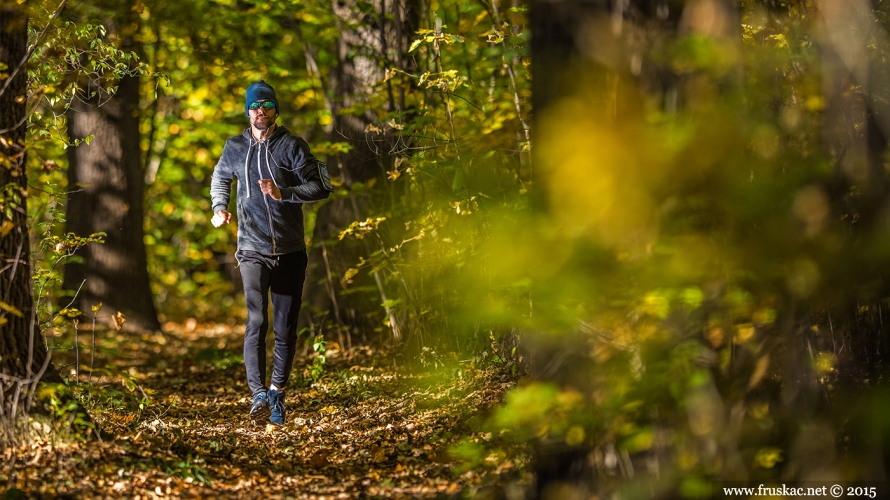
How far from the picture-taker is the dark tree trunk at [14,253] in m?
4.07

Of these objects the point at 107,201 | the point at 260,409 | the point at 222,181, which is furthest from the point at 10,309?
the point at 107,201

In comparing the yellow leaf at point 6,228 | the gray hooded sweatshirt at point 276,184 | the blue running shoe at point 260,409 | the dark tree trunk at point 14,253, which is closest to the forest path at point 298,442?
the blue running shoe at point 260,409

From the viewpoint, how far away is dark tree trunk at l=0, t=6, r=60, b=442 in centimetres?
407

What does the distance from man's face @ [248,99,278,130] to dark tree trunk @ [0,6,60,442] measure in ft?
4.73

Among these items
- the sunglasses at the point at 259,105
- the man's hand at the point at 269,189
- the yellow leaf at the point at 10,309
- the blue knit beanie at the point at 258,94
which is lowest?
the yellow leaf at the point at 10,309

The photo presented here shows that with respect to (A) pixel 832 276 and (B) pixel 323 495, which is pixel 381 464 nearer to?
(B) pixel 323 495

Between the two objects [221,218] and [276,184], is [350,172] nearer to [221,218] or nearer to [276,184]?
[276,184]

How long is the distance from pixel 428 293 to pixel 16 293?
338 cm

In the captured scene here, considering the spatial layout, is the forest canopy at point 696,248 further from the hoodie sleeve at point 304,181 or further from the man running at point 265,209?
the hoodie sleeve at point 304,181

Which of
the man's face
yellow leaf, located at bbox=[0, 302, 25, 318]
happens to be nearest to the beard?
the man's face

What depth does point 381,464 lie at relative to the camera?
4.71 meters

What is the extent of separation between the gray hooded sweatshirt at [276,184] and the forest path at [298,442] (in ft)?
3.92

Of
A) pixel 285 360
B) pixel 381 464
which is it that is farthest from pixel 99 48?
pixel 381 464

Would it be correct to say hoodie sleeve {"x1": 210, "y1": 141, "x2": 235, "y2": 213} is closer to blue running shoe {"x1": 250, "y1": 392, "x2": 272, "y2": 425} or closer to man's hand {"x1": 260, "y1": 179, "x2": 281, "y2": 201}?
man's hand {"x1": 260, "y1": 179, "x2": 281, "y2": 201}
